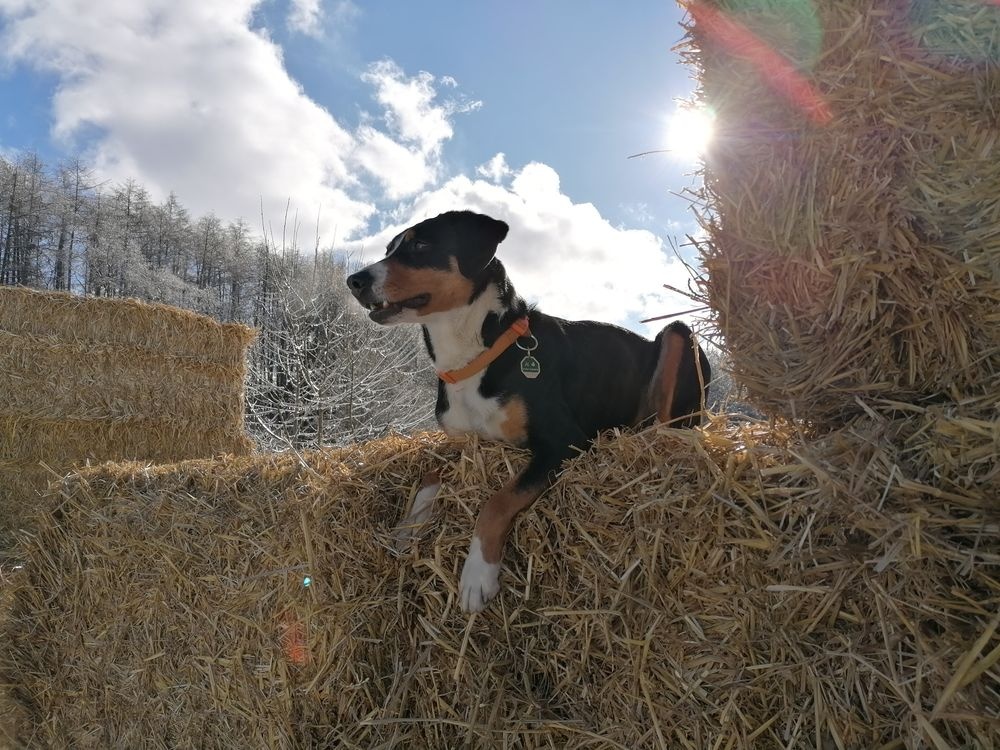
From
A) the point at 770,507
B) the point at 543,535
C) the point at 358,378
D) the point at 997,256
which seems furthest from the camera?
the point at 358,378

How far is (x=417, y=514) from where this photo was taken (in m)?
2.54

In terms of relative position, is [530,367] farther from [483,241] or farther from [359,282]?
[359,282]

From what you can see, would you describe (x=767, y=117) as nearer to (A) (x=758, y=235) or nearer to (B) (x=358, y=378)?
(A) (x=758, y=235)

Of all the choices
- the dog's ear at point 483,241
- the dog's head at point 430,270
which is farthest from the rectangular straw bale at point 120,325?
the dog's ear at point 483,241

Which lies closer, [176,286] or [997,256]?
[997,256]

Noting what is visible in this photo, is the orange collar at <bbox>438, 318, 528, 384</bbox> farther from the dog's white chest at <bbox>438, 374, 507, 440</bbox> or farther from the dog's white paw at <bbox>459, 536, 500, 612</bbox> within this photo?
the dog's white paw at <bbox>459, 536, 500, 612</bbox>

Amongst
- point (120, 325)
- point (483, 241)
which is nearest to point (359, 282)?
point (483, 241)

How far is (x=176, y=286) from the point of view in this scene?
32625mm

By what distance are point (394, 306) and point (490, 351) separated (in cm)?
51

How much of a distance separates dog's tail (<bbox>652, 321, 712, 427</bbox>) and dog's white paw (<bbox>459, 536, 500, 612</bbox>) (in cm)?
161

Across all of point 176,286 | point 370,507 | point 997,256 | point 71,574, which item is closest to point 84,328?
point 71,574

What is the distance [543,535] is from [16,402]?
7631 mm

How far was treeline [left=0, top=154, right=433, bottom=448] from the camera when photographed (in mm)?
15031

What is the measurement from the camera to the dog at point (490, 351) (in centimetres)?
279
